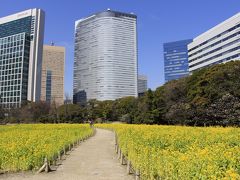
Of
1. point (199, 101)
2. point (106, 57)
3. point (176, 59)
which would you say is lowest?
point (199, 101)

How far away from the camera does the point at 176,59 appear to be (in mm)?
195250

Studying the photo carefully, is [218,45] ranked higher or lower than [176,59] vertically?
lower

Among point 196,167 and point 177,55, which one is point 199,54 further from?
point 196,167

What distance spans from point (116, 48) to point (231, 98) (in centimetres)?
11885

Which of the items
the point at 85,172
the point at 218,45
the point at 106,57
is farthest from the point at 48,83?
the point at 85,172

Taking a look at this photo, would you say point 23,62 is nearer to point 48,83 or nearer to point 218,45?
point 48,83

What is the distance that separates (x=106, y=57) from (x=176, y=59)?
65.1 metres

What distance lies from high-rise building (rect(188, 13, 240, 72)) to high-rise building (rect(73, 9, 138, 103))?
43.8 meters

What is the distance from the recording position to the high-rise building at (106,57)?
14688 centimetres

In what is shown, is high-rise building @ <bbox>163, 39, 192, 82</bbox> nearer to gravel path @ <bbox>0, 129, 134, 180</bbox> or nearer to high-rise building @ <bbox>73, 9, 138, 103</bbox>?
high-rise building @ <bbox>73, 9, 138, 103</bbox>

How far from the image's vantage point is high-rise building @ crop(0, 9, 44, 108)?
414 ft

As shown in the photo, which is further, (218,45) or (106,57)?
(106,57)

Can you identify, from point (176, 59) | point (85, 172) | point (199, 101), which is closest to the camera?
point (85, 172)

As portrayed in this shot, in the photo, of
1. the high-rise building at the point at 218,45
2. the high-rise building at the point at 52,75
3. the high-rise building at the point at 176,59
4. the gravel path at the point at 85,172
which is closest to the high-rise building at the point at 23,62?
the high-rise building at the point at 52,75
